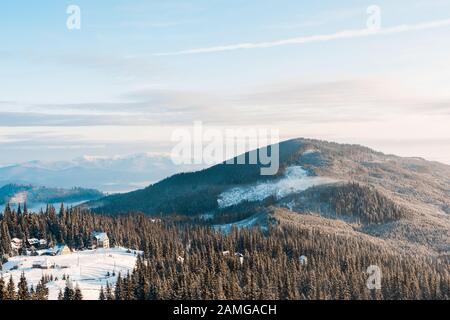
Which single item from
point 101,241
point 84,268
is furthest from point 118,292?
point 101,241

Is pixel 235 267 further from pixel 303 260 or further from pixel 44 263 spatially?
pixel 44 263

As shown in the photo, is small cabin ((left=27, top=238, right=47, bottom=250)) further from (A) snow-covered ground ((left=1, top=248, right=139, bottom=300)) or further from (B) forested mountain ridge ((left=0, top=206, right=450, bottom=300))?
(A) snow-covered ground ((left=1, top=248, right=139, bottom=300))

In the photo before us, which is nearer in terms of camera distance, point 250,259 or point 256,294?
point 256,294

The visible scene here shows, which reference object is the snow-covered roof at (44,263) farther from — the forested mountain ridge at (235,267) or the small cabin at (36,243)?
the small cabin at (36,243)

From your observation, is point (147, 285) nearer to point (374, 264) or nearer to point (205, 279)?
point (205, 279)

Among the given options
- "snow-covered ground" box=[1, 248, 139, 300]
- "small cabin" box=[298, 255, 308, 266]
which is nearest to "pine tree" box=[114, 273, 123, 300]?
"snow-covered ground" box=[1, 248, 139, 300]
